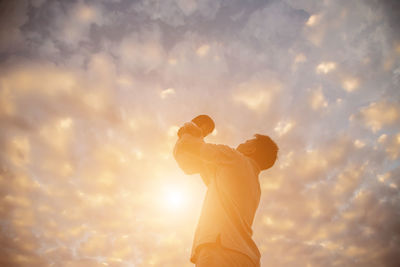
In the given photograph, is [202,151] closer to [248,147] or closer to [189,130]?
[189,130]

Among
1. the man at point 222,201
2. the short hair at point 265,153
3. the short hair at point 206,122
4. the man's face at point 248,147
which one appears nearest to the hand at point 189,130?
A: the man at point 222,201

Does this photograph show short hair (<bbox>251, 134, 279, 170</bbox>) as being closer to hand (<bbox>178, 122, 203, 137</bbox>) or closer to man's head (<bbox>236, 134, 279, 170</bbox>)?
man's head (<bbox>236, 134, 279, 170</bbox>)

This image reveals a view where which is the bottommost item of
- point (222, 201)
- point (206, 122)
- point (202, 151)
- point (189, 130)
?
point (222, 201)

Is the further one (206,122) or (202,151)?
(206,122)

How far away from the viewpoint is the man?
2166 millimetres

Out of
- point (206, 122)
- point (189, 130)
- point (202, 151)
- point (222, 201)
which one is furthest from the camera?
point (206, 122)

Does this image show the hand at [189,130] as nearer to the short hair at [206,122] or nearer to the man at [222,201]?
the man at [222,201]

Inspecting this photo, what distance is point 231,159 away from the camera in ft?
9.41

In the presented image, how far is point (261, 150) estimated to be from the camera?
363 cm

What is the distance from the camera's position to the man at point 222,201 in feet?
7.11

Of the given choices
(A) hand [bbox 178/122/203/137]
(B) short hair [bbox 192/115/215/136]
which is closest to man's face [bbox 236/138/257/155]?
(B) short hair [bbox 192/115/215/136]

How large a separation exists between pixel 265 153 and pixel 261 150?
0.09m

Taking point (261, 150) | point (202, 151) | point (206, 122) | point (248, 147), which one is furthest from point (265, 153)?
point (202, 151)

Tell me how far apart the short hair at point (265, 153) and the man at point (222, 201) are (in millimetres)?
167
